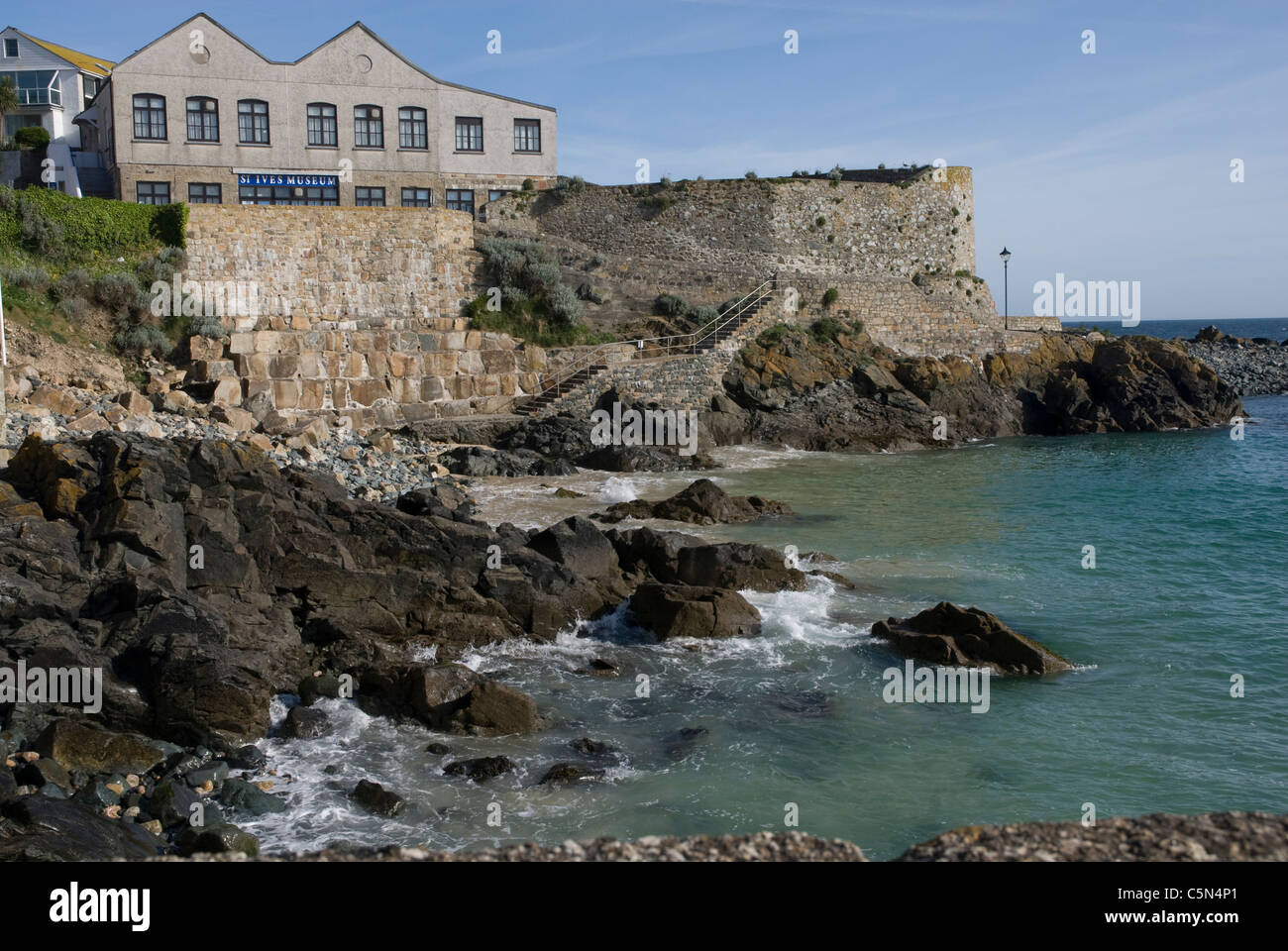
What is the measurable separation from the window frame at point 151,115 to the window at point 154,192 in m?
A: 1.42

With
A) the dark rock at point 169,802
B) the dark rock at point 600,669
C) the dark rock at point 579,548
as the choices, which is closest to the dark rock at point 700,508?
the dark rock at point 579,548

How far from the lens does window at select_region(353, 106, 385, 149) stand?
123 feet

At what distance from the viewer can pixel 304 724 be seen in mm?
12102

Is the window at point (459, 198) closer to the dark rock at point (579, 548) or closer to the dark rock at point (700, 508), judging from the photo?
the dark rock at point (700, 508)

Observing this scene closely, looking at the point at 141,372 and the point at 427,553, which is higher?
the point at 141,372

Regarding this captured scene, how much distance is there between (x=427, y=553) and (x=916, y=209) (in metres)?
32.8

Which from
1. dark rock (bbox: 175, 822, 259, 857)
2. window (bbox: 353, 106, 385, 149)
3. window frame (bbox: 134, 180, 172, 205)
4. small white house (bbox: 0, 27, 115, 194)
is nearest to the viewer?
dark rock (bbox: 175, 822, 259, 857)

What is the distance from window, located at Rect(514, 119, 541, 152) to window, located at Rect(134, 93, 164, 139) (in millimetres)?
12127

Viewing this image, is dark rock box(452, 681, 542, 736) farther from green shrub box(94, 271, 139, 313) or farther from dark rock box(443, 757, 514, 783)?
green shrub box(94, 271, 139, 313)

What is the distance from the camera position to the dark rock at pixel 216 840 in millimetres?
9164

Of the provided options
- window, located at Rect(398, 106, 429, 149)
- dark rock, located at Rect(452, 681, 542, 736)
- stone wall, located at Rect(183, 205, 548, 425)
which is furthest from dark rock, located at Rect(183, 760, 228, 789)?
window, located at Rect(398, 106, 429, 149)
